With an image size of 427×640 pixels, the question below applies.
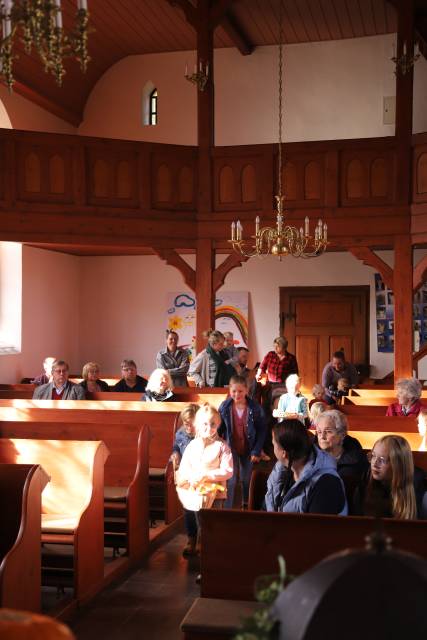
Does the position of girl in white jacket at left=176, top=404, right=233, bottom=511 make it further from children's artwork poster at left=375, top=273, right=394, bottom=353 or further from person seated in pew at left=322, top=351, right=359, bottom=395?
children's artwork poster at left=375, top=273, right=394, bottom=353

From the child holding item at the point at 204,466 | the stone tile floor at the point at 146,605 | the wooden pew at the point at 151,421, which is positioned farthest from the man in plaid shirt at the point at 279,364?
the child holding item at the point at 204,466

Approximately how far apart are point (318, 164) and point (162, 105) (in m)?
4.92

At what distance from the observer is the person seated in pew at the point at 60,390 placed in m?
9.09

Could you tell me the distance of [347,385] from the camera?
1102 centimetres

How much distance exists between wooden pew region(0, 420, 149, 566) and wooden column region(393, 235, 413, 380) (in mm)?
5632

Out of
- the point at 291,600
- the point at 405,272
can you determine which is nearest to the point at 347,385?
the point at 405,272

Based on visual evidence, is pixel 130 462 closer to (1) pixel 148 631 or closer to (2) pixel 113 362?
(1) pixel 148 631

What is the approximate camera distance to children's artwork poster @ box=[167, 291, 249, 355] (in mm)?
16156

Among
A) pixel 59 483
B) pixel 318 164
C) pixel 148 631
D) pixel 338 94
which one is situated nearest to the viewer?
pixel 148 631

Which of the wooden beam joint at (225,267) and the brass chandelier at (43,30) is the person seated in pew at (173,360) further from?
the brass chandelier at (43,30)

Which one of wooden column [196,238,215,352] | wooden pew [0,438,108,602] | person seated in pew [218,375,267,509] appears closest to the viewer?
wooden pew [0,438,108,602]

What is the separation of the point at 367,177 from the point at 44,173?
4618 mm

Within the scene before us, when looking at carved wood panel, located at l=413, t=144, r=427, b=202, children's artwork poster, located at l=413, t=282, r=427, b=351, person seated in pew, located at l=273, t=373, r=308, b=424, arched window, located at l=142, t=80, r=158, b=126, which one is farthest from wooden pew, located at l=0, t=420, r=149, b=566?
arched window, located at l=142, t=80, r=158, b=126

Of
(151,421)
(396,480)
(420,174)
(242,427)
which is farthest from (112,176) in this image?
(396,480)
